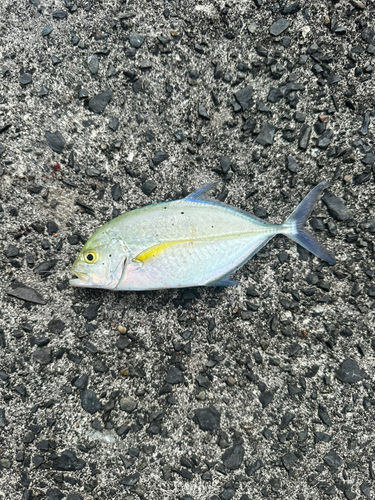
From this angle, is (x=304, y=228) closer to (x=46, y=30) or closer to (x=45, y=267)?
(x=45, y=267)

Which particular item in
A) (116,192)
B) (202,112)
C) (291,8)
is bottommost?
(116,192)

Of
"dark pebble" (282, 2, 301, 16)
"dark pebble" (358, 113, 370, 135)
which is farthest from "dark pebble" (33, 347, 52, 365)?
"dark pebble" (282, 2, 301, 16)

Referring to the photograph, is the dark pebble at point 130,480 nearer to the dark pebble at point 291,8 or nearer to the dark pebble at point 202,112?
the dark pebble at point 202,112

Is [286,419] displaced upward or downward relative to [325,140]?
downward

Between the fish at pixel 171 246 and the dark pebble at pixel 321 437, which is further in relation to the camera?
the dark pebble at pixel 321 437

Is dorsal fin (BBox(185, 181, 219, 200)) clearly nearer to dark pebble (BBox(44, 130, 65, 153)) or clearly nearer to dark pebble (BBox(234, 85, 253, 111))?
dark pebble (BBox(234, 85, 253, 111))

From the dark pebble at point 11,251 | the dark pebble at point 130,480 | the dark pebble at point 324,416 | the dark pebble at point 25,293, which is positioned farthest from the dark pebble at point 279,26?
the dark pebble at point 130,480

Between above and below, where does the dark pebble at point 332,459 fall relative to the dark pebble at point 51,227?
below

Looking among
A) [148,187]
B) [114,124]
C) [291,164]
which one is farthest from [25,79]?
[291,164]

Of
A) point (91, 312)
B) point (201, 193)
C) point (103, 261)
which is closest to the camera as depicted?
point (103, 261)
